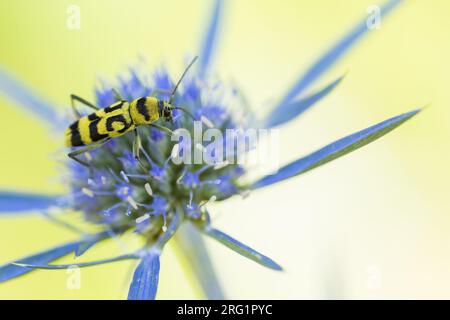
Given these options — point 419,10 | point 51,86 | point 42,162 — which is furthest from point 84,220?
point 419,10

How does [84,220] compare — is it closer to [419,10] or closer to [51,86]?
[51,86]

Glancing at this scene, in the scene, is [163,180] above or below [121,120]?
below

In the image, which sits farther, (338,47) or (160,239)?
(338,47)

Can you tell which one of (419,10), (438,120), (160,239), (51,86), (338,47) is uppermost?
(419,10)
